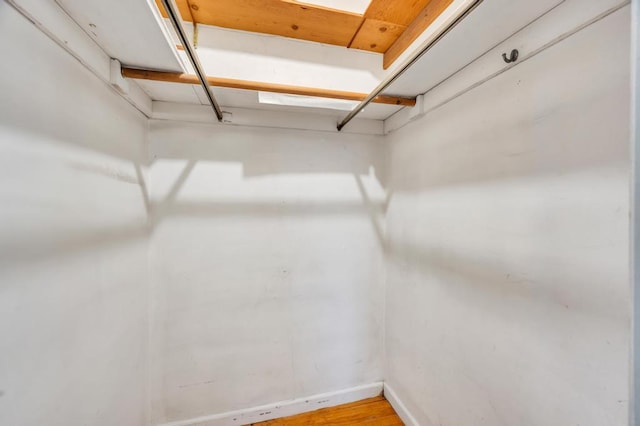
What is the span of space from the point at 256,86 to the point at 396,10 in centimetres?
87

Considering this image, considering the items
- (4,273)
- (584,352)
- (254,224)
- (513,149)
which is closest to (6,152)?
(4,273)

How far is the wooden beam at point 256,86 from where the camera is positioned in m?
1.24

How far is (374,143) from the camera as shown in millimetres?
2068

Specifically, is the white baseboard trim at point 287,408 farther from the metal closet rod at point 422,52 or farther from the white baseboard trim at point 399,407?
the metal closet rod at point 422,52

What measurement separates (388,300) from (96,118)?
2.12 m

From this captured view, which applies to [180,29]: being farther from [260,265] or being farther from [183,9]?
[260,265]

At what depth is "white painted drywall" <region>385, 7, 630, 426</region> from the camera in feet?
2.50

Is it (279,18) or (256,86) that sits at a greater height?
(279,18)

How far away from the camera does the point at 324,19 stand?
1.46 m

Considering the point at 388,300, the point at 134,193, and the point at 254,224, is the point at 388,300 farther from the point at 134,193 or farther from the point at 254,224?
the point at 134,193

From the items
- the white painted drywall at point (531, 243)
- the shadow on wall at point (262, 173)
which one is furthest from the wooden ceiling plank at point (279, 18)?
the white painted drywall at point (531, 243)

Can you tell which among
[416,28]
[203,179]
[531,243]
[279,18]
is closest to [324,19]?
[279,18]

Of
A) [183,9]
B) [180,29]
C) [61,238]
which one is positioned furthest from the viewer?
[183,9]

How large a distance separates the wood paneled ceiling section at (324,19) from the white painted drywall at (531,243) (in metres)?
0.51
